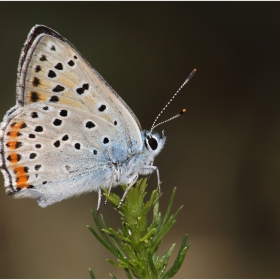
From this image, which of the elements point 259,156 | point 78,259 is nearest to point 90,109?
point 78,259

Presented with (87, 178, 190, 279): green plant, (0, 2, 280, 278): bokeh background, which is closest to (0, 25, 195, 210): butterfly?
(87, 178, 190, 279): green plant

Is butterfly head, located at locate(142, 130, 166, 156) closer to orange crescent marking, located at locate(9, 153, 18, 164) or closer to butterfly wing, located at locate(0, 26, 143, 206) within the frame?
butterfly wing, located at locate(0, 26, 143, 206)

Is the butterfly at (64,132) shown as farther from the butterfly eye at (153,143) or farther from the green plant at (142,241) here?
the green plant at (142,241)

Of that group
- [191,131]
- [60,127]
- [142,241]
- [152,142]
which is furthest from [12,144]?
[191,131]

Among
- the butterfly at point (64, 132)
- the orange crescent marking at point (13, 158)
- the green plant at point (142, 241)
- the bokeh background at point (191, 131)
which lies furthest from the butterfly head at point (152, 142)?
the bokeh background at point (191, 131)

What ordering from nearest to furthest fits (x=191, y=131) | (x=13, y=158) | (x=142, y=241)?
(x=142, y=241), (x=13, y=158), (x=191, y=131)

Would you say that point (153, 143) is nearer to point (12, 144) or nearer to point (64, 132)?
point (64, 132)
